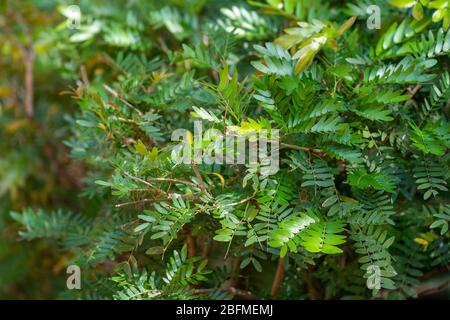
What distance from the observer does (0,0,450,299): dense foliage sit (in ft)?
3.40

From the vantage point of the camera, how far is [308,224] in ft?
3.33

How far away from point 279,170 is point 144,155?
0.93 feet

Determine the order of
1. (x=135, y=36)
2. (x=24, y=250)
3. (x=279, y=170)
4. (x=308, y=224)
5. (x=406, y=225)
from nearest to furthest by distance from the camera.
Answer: (x=308, y=224) < (x=279, y=170) < (x=406, y=225) < (x=135, y=36) < (x=24, y=250)

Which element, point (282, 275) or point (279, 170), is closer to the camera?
point (279, 170)

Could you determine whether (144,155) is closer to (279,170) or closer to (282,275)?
(279,170)

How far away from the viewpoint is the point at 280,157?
1182mm

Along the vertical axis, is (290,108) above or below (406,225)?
above

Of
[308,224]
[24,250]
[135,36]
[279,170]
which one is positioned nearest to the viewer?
[308,224]

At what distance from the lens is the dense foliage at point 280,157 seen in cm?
104

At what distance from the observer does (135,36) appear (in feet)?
5.25

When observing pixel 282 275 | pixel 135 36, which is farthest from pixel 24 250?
pixel 282 275

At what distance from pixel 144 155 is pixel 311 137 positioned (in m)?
0.35
